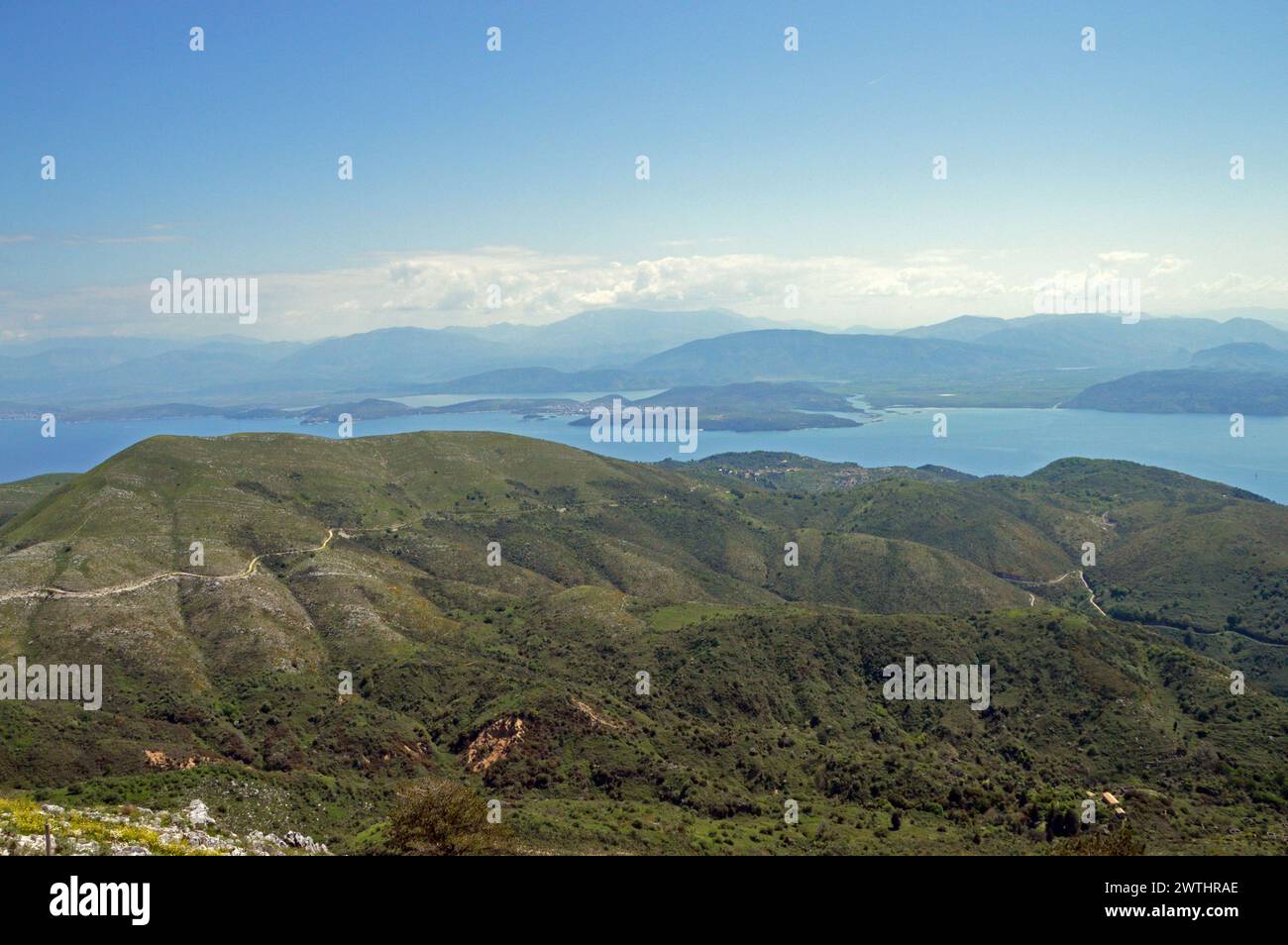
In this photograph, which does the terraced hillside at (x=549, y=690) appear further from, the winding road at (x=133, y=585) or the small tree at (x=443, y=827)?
the small tree at (x=443, y=827)

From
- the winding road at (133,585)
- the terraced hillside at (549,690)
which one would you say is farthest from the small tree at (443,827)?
the winding road at (133,585)

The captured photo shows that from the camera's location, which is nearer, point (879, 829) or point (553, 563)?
point (879, 829)

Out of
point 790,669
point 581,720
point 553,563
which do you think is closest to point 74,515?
point 553,563

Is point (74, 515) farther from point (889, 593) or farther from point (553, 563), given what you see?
point (889, 593)

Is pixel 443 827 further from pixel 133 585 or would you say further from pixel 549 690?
pixel 133 585

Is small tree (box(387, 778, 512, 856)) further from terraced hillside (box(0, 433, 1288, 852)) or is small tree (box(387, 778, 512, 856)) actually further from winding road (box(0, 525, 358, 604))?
winding road (box(0, 525, 358, 604))
